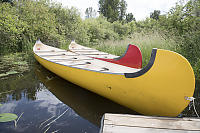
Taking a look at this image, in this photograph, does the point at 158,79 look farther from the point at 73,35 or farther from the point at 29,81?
the point at 73,35

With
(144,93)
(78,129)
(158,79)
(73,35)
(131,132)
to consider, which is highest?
(73,35)

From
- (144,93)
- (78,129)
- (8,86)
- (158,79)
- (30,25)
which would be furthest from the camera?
(30,25)

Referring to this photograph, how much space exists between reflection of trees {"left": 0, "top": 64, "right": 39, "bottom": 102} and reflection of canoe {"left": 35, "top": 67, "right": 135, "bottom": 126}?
11.4 inches

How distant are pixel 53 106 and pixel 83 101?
1.53 feet

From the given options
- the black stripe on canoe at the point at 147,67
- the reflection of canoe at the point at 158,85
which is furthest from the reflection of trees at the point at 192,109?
the black stripe on canoe at the point at 147,67

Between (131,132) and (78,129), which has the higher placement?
(131,132)

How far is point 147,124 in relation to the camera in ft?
3.82

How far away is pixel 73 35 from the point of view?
29.3ft

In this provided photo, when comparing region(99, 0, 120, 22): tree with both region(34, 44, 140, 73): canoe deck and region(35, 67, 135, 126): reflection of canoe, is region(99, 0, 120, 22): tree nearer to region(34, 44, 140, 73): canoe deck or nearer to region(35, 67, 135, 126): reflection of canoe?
region(34, 44, 140, 73): canoe deck

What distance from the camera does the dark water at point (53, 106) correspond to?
1607mm

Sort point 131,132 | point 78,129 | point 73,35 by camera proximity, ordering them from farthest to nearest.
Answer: point 73,35 → point 78,129 → point 131,132

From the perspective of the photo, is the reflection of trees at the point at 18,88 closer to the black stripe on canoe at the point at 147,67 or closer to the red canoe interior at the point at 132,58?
the black stripe on canoe at the point at 147,67

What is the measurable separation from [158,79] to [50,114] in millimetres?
1473

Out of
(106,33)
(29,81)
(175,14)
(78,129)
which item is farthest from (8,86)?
(106,33)
